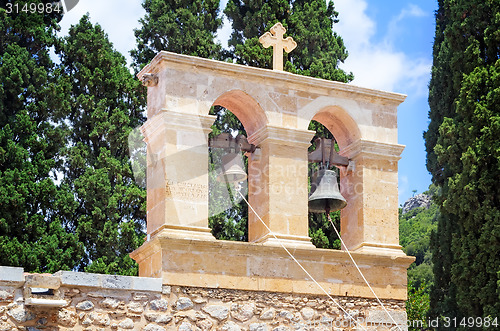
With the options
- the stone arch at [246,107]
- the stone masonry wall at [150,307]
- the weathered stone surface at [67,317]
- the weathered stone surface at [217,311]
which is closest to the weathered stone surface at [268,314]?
the stone masonry wall at [150,307]

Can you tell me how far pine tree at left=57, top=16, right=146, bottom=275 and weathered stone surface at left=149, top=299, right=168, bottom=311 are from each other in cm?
721

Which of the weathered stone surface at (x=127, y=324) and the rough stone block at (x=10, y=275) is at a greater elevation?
the rough stone block at (x=10, y=275)

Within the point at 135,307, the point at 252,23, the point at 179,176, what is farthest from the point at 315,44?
the point at 135,307

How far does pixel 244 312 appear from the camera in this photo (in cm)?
812

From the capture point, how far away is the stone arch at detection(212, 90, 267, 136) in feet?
28.7

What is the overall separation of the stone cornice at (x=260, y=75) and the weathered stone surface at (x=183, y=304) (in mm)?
2079

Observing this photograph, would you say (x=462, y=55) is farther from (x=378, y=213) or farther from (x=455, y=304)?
(x=378, y=213)

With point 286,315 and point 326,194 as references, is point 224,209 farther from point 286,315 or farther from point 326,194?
point 286,315

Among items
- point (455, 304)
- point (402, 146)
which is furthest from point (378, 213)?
point (455, 304)

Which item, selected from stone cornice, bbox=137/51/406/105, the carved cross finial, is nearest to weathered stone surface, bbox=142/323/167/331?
stone cornice, bbox=137/51/406/105

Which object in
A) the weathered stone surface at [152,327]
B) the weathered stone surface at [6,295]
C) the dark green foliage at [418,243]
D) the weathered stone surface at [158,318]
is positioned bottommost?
the weathered stone surface at [152,327]

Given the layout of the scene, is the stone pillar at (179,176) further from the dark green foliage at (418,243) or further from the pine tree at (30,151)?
the dark green foliage at (418,243)

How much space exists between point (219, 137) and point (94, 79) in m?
8.30

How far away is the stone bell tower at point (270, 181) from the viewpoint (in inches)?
322
